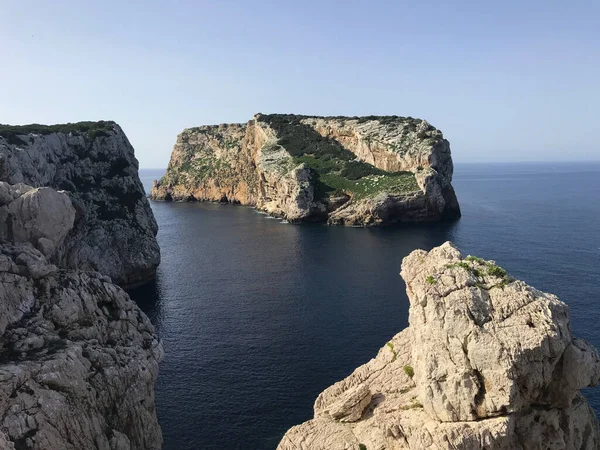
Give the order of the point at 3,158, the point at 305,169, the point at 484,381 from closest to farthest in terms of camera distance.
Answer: the point at 484,381 → the point at 3,158 → the point at 305,169

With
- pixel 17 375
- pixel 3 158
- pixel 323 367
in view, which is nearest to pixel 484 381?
pixel 17 375

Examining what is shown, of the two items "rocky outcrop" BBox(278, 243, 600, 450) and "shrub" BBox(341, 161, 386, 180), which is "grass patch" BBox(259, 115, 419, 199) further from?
"rocky outcrop" BBox(278, 243, 600, 450)

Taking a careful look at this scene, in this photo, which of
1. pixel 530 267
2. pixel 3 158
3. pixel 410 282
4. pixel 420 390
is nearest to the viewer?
pixel 420 390

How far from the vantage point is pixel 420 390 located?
95.1 ft

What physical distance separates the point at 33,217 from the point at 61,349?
14002 millimetres

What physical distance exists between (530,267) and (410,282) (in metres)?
68.0

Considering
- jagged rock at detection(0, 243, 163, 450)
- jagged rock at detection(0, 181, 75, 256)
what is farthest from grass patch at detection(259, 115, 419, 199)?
jagged rock at detection(0, 243, 163, 450)

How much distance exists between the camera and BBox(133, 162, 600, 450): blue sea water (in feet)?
161

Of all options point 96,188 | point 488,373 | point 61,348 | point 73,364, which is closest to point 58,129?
point 96,188

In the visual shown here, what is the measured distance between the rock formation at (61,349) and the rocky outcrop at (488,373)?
15926mm

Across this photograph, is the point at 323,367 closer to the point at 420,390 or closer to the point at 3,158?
the point at 420,390

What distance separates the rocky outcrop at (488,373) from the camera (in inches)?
1016

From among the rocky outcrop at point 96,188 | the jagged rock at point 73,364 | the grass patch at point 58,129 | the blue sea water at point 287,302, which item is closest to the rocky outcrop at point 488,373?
the jagged rock at point 73,364

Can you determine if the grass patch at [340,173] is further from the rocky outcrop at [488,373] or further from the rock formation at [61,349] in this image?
the rocky outcrop at [488,373]
